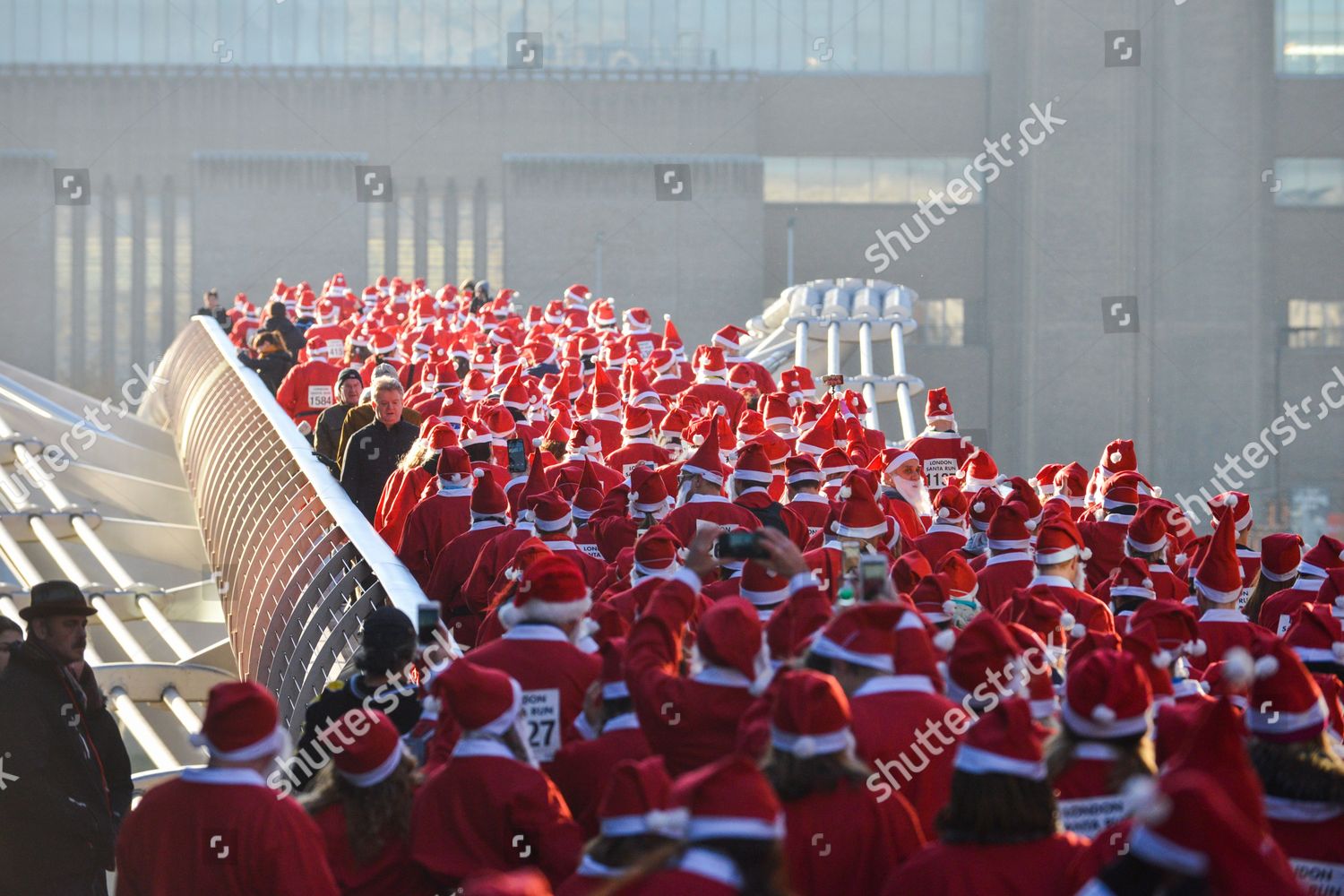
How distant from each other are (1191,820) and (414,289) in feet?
72.9

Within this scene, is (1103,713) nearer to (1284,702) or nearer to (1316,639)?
(1284,702)

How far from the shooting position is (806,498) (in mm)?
7988

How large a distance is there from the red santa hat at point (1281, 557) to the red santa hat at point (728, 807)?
15.2 ft

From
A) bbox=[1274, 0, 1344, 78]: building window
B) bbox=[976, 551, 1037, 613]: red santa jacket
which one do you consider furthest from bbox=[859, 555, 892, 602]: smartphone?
bbox=[1274, 0, 1344, 78]: building window

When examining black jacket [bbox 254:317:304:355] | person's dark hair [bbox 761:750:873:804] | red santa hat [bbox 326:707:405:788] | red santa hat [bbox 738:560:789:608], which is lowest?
red santa hat [bbox 326:707:405:788]

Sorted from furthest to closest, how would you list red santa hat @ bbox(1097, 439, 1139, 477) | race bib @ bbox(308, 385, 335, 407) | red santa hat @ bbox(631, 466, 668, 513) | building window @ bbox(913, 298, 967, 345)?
1. building window @ bbox(913, 298, 967, 345)
2. race bib @ bbox(308, 385, 335, 407)
3. red santa hat @ bbox(1097, 439, 1139, 477)
4. red santa hat @ bbox(631, 466, 668, 513)

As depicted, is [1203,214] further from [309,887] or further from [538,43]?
[309,887]

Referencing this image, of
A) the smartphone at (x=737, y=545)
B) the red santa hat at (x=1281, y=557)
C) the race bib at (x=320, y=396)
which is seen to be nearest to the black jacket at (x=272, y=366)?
the race bib at (x=320, y=396)

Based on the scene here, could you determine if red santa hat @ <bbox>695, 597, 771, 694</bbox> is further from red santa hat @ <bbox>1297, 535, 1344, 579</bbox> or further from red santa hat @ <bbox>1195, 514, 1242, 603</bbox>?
red santa hat @ <bbox>1297, 535, 1344, 579</bbox>

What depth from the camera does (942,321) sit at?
37312 millimetres

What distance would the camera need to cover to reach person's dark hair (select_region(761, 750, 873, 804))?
3.41 meters

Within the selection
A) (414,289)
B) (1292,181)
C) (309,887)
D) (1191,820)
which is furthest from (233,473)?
(1292,181)

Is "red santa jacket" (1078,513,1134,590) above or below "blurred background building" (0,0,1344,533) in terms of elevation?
below

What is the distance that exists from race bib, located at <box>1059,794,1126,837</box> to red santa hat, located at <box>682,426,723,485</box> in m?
3.56
